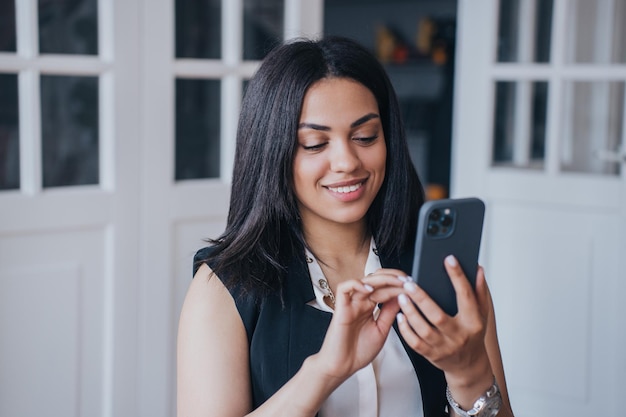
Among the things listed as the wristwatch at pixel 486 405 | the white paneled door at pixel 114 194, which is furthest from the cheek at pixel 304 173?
the white paneled door at pixel 114 194

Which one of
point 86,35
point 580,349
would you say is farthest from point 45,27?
point 580,349

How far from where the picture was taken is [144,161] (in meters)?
2.59

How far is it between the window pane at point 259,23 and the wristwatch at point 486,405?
1.92 metres

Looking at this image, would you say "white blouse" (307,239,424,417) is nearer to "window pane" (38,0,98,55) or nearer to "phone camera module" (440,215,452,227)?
"phone camera module" (440,215,452,227)

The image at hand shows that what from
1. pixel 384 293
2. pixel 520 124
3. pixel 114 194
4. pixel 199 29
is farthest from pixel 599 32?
pixel 384 293

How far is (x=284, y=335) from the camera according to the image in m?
1.38

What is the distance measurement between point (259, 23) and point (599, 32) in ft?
3.98

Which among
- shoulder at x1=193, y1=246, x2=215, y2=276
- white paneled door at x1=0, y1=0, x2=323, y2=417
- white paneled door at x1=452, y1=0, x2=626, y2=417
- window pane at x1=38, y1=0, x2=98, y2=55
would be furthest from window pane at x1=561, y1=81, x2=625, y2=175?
shoulder at x1=193, y1=246, x2=215, y2=276

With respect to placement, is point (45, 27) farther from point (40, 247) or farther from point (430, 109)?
point (430, 109)

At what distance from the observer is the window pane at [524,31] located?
3217 mm

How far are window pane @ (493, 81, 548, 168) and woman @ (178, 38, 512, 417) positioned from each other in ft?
6.25

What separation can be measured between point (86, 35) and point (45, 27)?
16cm

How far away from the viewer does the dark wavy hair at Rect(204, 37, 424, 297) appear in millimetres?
1379

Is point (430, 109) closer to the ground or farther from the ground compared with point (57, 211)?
farther from the ground
